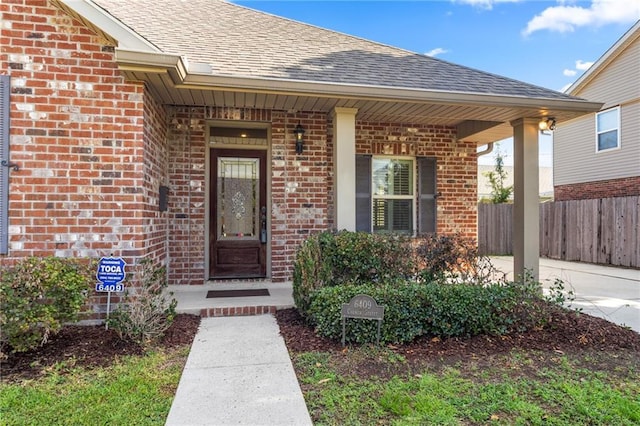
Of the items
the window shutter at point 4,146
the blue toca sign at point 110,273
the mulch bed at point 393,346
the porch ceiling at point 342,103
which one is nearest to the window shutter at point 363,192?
the porch ceiling at point 342,103

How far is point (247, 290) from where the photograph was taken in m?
5.38

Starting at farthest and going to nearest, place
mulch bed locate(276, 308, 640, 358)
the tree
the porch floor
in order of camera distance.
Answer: the tree, the porch floor, mulch bed locate(276, 308, 640, 358)

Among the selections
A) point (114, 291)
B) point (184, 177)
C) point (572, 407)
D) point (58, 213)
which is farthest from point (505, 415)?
point (184, 177)

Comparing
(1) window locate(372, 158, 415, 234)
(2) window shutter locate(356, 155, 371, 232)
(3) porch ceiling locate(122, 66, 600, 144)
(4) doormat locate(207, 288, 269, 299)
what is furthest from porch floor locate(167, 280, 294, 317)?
(3) porch ceiling locate(122, 66, 600, 144)

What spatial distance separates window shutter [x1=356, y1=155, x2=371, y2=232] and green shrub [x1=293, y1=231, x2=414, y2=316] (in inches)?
87.8

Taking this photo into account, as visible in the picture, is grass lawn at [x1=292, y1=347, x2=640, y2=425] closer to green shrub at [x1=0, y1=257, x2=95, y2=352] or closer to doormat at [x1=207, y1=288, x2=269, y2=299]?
doormat at [x1=207, y1=288, x2=269, y2=299]

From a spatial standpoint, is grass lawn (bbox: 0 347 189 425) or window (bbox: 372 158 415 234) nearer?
grass lawn (bbox: 0 347 189 425)

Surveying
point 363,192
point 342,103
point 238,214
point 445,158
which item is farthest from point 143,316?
point 445,158

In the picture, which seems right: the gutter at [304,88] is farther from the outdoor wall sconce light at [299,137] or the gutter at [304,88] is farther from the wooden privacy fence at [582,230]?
the wooden privacy fence at [582,230]

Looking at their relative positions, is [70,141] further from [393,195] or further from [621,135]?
[621,135]

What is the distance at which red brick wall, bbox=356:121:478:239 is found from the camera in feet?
22.3

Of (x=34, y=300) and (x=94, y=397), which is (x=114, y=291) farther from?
(x=94, y=397)

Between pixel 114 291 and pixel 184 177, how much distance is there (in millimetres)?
2188

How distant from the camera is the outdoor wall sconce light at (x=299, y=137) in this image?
19.0 ft
